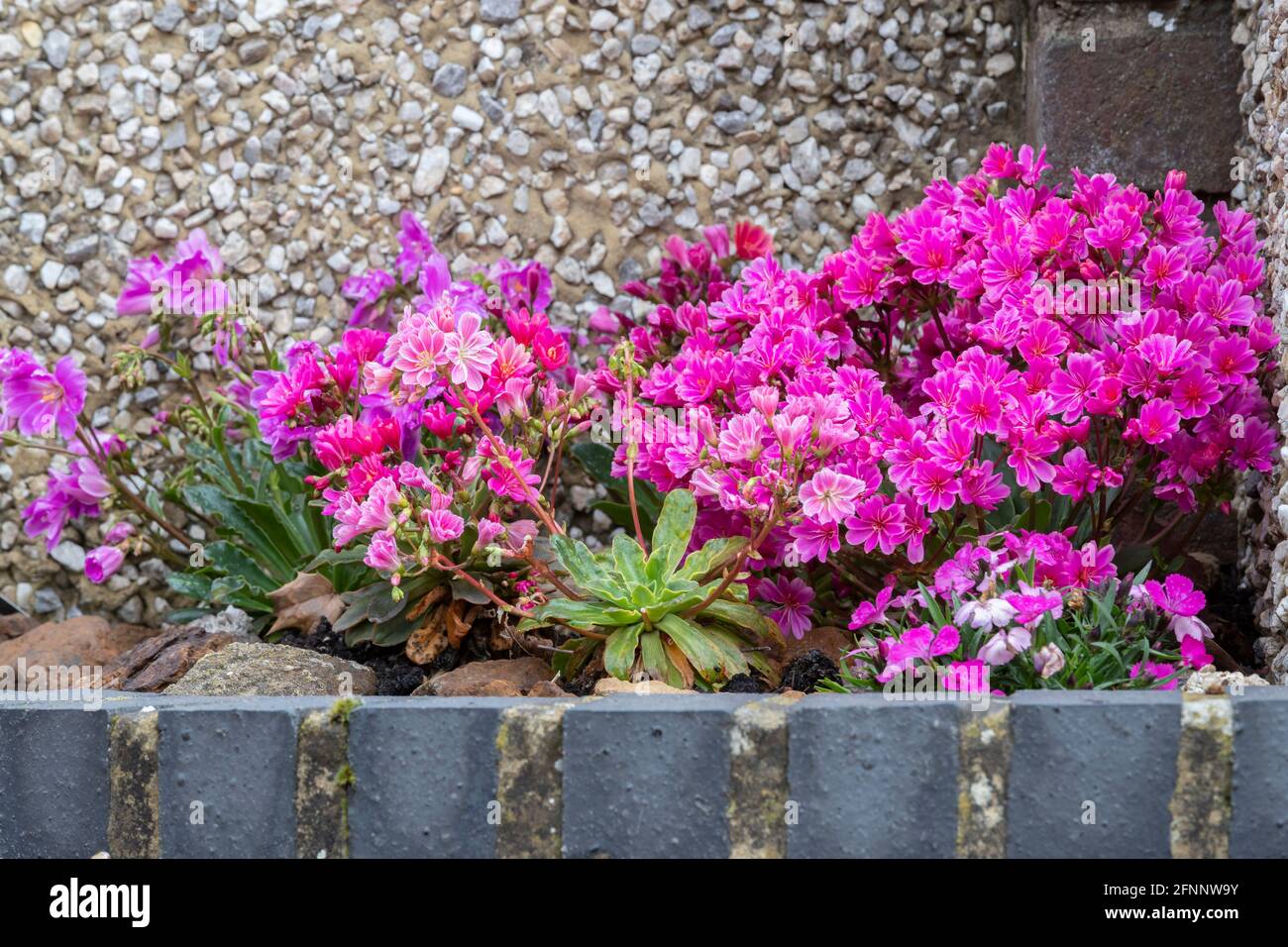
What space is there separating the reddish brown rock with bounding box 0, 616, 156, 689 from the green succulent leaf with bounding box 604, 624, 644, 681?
1.09 meters

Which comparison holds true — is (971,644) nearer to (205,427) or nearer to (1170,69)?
(1170,69)


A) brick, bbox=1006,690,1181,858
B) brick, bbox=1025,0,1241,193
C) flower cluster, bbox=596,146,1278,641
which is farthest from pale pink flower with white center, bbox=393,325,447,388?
brick, bbox=1025,0,1241,193

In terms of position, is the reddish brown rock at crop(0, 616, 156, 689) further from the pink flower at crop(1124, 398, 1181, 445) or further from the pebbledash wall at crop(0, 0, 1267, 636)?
the pink flower at crop(1124, 398, 1181, 445)

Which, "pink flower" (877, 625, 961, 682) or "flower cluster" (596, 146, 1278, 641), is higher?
"flower cluster" (596, 146, 1278, 641)

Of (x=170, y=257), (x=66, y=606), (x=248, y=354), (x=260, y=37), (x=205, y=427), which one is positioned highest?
(x=260, y=37)

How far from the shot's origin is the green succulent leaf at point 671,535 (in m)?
2.26

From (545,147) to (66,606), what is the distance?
159cm

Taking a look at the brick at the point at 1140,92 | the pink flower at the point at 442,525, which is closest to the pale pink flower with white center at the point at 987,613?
the pink flower at the point at 442,525

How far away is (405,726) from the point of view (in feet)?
6.29

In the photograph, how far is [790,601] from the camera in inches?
98.2

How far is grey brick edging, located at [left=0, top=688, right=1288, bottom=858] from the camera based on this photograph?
5.82ft

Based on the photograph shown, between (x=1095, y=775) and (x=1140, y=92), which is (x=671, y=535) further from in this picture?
(x=1140, y=92)

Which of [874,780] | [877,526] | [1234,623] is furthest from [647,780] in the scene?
[1234,623]
